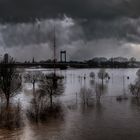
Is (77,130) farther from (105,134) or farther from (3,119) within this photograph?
(3,119)

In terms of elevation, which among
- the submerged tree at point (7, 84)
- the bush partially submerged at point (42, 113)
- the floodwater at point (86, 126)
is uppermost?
the submerged tree at point (7, 84)

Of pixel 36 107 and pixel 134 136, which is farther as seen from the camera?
pixel 36 107

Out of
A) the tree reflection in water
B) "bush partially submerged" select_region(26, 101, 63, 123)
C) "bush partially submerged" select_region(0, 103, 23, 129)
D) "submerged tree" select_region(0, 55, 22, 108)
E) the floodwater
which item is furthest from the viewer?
"submerged tree" select_region(0, 55, 22, 108)

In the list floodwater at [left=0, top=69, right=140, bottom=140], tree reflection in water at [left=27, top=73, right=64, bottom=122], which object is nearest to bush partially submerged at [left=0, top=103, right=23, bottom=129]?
floodwater at [left=0, top=69, right=140, bottom=140]

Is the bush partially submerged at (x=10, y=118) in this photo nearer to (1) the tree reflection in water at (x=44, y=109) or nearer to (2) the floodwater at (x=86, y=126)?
(2) the floodwater at (x=86, y=126)

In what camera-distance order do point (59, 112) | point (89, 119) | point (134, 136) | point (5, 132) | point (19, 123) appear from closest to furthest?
point (134, 136) → point (5, 132) → point (19, 123) → point (89, 119) → point (59, 112)

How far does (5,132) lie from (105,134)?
12.0 metres

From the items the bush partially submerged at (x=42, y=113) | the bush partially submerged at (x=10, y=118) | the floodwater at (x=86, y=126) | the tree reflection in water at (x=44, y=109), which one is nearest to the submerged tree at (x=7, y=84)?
the bush partially submerged at (x=10, y=118)

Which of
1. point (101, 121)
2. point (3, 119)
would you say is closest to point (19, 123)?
point (3, 119)

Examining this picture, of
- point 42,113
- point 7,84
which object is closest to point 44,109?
point 42,113

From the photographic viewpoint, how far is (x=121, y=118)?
121 feet

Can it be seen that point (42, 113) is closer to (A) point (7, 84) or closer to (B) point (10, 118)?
(B) point (10, 118)

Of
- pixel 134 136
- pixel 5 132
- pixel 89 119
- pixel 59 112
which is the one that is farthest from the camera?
pixel 59 112

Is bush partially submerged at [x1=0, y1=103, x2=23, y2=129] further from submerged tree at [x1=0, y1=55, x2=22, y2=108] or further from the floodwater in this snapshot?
submerged tree at [x1=0, y1=55, x2=22, y2=108]
